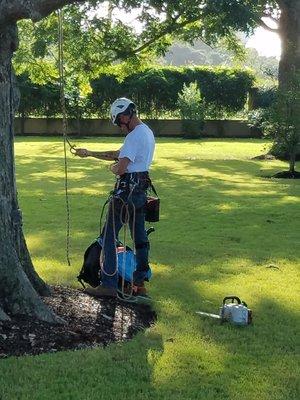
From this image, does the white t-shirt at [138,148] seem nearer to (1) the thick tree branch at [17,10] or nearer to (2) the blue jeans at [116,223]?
(2) the blue jeans at [116,223]

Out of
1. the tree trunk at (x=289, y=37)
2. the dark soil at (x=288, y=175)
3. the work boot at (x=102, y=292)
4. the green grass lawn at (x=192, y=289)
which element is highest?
the tree trunk at (x=289, y=37)

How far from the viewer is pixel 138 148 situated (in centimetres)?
622

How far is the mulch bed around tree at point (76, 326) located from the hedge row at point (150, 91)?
26624 mm

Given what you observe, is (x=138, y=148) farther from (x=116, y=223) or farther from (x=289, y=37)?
(x=289, y=37)

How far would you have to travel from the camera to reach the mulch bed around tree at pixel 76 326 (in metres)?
4.95

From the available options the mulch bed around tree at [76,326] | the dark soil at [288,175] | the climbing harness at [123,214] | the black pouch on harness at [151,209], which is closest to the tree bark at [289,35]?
the dark soil at [288,175]

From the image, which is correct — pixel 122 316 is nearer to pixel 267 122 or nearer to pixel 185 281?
pixel 185 281

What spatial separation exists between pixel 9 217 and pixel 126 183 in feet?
4.10

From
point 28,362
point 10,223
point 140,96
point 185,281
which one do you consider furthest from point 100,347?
point 140,96

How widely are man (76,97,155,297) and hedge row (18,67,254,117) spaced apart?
2611 centimetres

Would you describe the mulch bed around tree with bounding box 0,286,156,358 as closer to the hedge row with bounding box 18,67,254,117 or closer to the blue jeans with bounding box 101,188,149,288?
the blue jeans with bounding box 101,188,149,288

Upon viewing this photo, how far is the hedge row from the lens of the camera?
32.9 m

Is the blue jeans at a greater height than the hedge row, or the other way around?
the hedge row

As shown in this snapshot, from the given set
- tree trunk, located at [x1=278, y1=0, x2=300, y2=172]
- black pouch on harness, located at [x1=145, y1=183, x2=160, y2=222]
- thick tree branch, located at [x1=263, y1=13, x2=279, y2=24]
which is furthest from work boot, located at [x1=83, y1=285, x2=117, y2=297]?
thick tree branch, located at [x1=263, y1=13, x2=279, y2=24]
